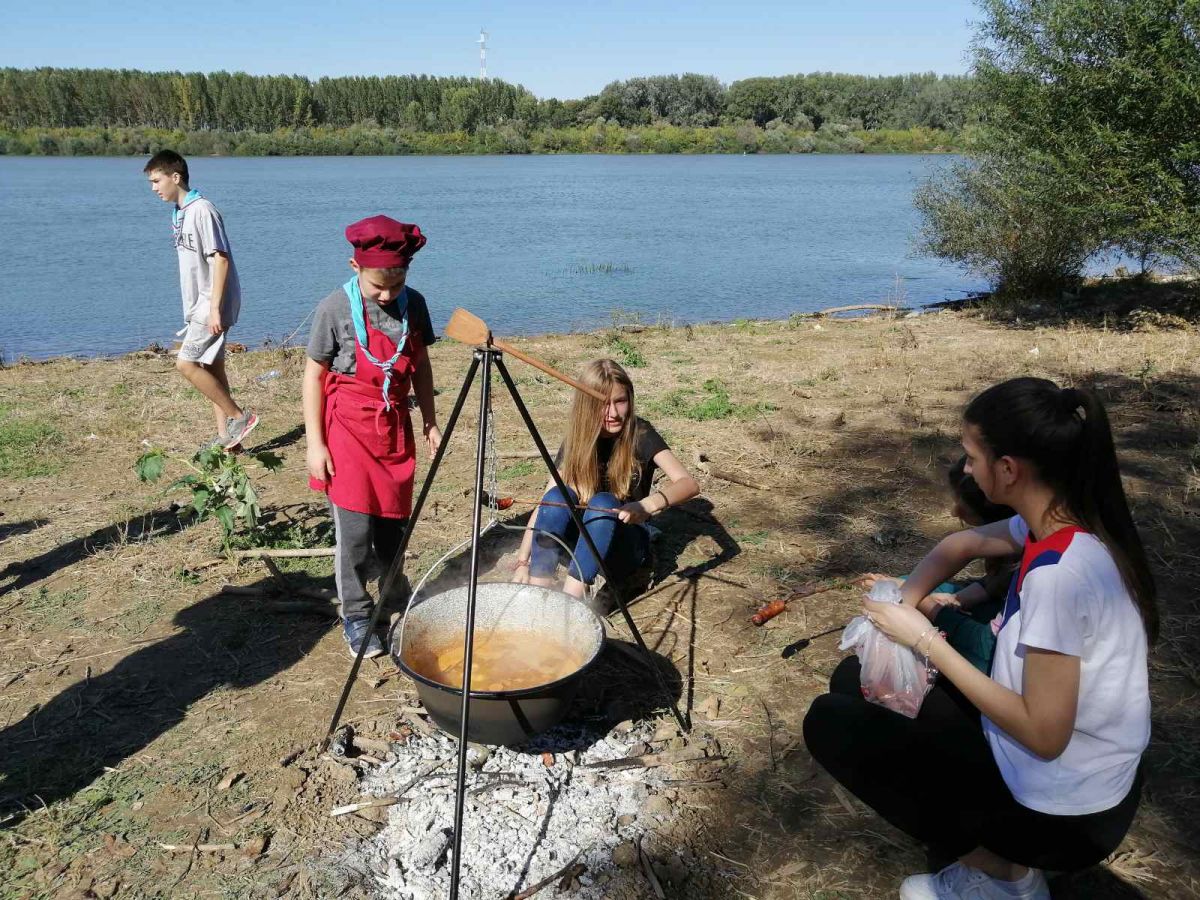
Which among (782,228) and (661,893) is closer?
(661,893)

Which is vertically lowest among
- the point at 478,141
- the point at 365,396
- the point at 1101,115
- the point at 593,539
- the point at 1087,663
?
the point at 593,539

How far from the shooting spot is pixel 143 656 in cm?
403

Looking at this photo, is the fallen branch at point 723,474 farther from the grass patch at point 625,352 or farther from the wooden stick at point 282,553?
the grass patch at point 625,352

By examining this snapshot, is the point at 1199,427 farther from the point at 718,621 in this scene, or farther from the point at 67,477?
the point at 67,477

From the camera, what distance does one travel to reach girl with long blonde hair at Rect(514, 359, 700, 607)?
Result: 13.6 ft

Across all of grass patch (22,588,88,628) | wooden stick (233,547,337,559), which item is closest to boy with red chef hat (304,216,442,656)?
wooden stick (233,547,337,559)

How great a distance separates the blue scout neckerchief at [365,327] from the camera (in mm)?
3561

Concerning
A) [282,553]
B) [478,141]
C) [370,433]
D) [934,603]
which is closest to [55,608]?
[282,553]

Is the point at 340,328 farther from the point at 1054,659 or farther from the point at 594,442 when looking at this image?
the point at 1054,659

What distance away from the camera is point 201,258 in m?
6.31

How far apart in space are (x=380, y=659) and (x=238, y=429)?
11.3 feet

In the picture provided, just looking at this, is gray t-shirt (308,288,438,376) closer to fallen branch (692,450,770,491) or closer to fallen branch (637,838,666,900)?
fallen branch (637,838,666,900)

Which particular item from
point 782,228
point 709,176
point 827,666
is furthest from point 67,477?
point 709,176

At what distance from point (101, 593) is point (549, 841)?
10.1 ft
